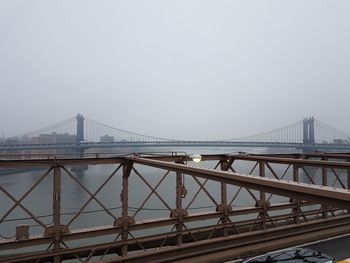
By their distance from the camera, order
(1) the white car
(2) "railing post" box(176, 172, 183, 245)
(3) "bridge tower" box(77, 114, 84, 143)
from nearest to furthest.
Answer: (1) the white car → (2) "railing post" box(176, 172, 183, 245) → (3) "bridge tower" box(77, 114, 84, 143)

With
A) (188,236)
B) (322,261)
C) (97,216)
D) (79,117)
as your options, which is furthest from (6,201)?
(79,117)

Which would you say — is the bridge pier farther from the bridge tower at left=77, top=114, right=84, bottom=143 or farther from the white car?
the white car

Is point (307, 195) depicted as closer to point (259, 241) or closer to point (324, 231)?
point (259, 241)

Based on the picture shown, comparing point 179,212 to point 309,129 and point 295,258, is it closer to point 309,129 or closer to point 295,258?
point 295,258

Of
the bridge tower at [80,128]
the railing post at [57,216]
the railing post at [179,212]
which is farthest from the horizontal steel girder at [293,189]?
the bridge tower at [80,128]

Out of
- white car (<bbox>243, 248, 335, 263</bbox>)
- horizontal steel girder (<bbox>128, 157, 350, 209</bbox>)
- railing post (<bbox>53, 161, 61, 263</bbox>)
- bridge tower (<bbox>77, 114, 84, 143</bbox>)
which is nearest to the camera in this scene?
horizontal steel girder (<bbox>128, 157, 350, 209</bbox>)

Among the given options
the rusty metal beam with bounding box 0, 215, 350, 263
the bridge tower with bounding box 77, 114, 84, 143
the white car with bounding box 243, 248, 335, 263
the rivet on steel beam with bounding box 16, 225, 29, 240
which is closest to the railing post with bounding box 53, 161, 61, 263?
the rusty metal beam with bounding box 0, 215, 350, 263

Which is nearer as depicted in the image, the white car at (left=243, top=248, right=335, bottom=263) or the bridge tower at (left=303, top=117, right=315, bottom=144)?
the white car at (left=243, top=248, right=335, bottom=263)

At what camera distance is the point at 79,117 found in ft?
299

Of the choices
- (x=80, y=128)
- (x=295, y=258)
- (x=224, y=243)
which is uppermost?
(x=80, y=128)

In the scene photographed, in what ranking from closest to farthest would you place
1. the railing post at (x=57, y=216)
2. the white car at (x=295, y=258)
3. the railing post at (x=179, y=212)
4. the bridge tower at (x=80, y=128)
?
1. the white car at (x=295, y=258)
2. the railing post at (x=57, y=216)
3. the railing post at (x=179, y=212)
4. the bridge tower at (x=80, y=128)

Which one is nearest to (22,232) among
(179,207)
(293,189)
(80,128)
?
(179,207)

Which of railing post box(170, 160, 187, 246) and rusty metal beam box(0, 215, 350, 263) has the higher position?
railing post box(170, 160, 187, 246)

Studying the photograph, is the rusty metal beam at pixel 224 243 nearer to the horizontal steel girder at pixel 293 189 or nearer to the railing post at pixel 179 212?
the railing post at pixel 179 212
